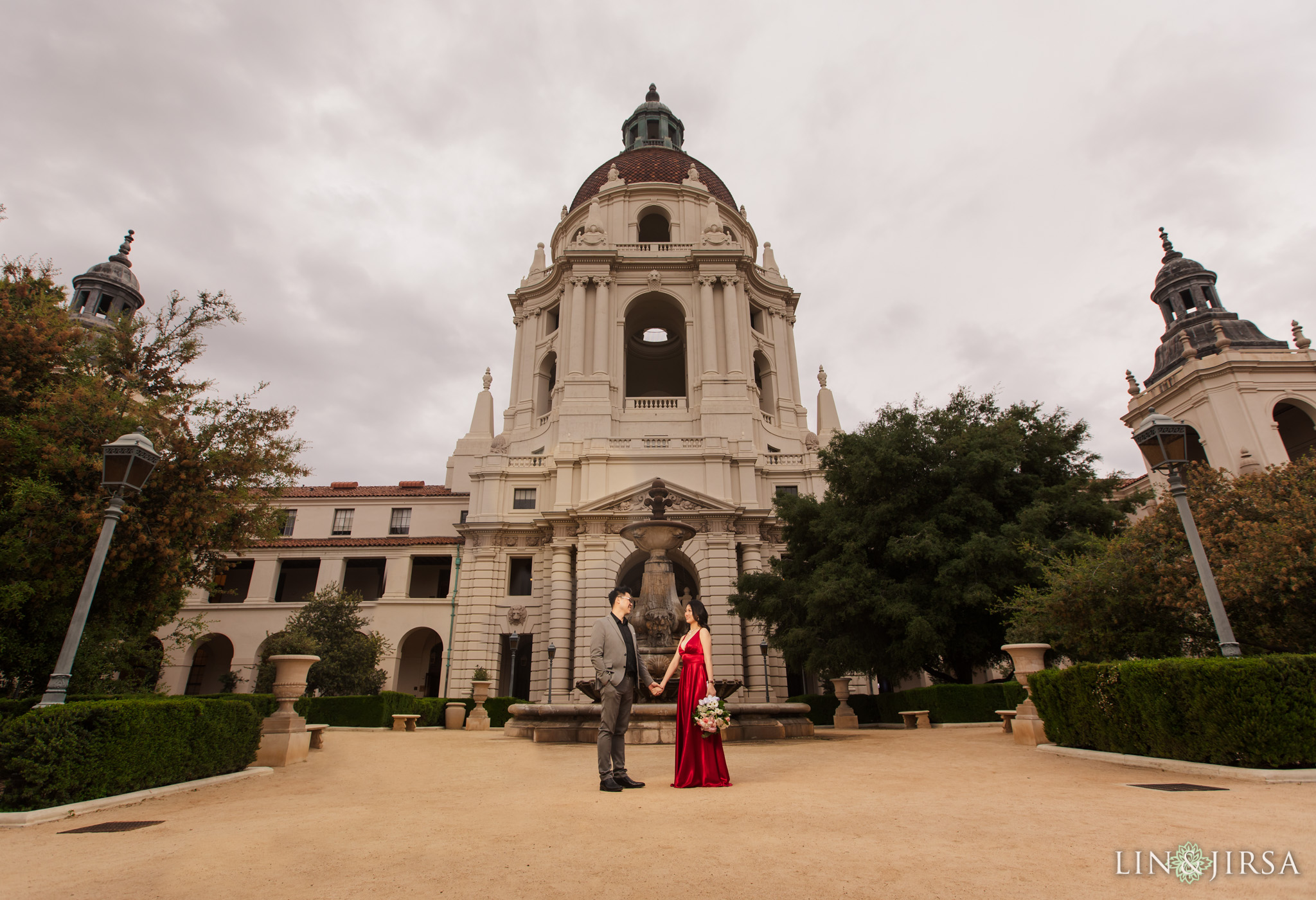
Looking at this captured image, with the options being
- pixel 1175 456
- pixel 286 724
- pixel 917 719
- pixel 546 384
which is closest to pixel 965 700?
pixel 917 719

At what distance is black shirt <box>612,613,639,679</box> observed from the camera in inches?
316

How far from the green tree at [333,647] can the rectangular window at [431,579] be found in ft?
22.9

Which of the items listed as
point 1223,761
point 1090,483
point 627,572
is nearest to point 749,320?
point 627,572

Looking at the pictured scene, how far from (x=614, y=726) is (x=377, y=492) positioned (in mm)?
39018

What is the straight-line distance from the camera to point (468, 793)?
27.1 ft

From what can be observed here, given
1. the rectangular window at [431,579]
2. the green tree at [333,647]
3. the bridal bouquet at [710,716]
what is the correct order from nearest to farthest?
the bridal bouquet at [710,716], the green tree at [333,647], the rectangular window at [431,579]

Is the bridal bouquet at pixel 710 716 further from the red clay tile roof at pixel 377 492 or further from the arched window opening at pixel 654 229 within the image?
the arched window opening at pixel 654 229

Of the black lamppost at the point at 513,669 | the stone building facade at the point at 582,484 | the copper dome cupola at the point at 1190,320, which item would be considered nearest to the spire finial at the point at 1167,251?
the copper dome cupola at the point at 1190,320

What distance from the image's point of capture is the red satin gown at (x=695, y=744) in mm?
7797

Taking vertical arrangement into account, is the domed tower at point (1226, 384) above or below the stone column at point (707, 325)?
below

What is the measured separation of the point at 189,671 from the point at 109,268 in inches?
975

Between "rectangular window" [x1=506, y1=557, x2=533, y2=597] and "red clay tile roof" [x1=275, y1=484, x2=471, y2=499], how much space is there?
726 centimetres

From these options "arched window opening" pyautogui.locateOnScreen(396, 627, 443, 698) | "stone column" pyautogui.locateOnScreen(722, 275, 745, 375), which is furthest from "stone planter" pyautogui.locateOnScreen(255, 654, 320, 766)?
"stone column" pyautogui.locateOnScreen(722, 275, 745, 375)

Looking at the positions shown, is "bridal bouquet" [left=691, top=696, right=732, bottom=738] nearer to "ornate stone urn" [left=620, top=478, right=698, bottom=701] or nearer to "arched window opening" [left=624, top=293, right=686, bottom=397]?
"ornate stone urn" [left=620, top=478, right=698, bottom=701]
